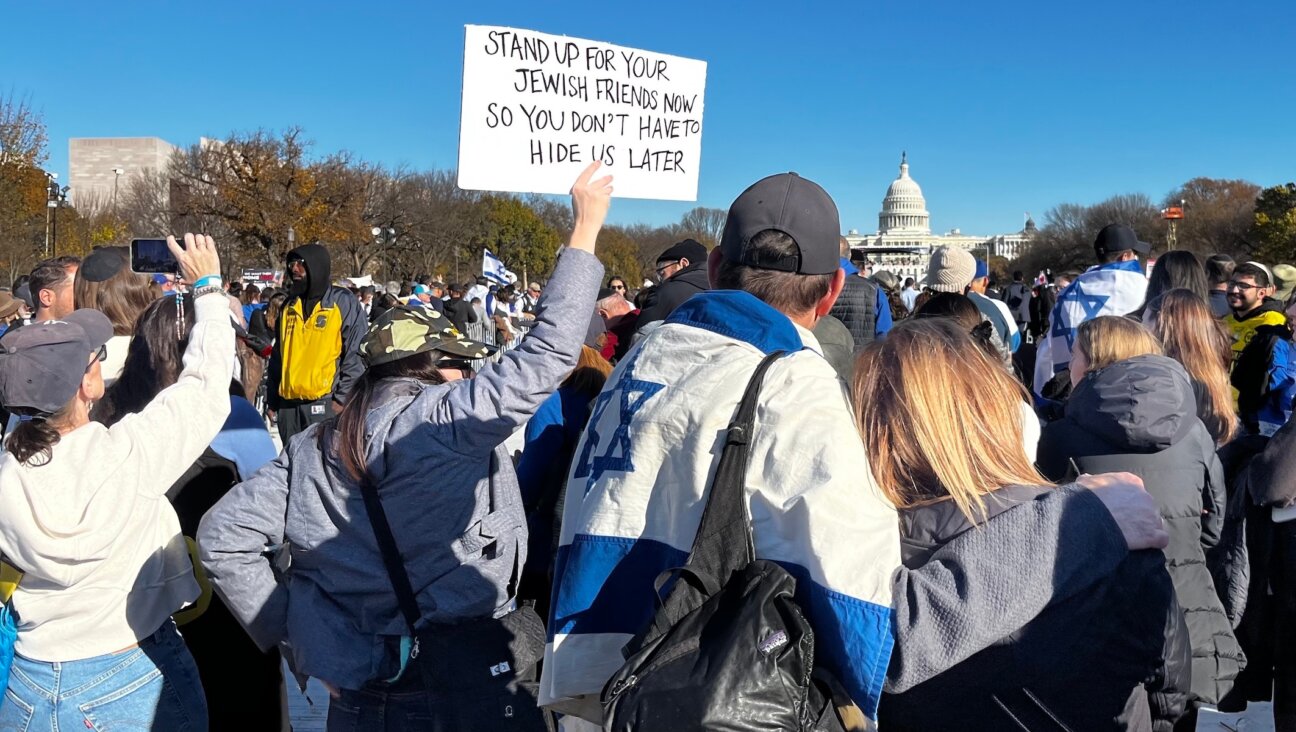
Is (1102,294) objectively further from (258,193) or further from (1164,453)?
(258,193)

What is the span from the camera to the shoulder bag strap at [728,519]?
158 cm

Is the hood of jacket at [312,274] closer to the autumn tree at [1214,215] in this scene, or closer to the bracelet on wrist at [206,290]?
the bracelet on wrist at [206,290]

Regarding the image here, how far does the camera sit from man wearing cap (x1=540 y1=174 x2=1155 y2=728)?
1.54 meters

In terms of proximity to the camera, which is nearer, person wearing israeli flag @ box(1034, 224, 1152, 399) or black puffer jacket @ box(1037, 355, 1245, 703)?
black puffer jacket @ box(1037, 355, 1245, 703)

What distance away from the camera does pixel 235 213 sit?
4544 centimetres

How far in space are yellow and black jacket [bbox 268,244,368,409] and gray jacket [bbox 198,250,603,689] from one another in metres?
4.84

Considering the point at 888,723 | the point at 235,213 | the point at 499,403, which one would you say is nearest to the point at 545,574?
the point at 499,403

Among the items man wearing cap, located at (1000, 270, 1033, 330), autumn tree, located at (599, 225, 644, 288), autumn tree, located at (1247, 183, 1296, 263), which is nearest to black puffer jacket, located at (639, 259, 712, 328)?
man wearing cap, located at (1000, 270, 1033, 330)

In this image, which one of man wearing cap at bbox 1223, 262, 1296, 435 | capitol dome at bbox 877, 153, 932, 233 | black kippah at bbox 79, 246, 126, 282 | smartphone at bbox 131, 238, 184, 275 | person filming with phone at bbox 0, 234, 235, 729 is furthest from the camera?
capitol dome at bbox 877, 153, 932, 233

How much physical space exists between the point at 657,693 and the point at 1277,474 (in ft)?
8.99

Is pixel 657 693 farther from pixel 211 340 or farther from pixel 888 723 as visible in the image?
pixel 211 340

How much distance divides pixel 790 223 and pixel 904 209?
14765 centimetres

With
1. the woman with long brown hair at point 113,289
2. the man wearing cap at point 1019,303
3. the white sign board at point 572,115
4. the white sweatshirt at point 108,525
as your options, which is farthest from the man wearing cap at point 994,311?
the man wearing cap at point 1019,303

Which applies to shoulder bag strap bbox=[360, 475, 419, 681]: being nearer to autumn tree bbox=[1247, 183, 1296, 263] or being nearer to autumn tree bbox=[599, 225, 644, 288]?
autumn tree bbox=[1247, 183, 1296, 263]
